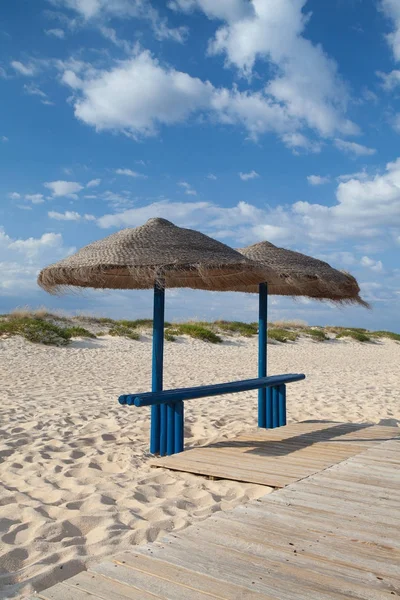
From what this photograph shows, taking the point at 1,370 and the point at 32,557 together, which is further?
the point at 1,370

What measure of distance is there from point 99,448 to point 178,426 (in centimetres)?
104

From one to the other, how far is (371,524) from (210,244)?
344 centimetres

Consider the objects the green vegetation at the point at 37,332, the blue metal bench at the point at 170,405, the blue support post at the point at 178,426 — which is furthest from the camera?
the green vegetation at the point at 37,332

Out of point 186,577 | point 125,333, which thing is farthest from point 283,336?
point 186,577

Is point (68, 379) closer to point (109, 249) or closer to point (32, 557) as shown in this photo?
point (109, 249)

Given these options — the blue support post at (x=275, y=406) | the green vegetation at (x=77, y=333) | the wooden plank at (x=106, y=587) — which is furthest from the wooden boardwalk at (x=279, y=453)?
the green vegetation at (x=77, y=333)

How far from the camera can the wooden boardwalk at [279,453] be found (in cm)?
490

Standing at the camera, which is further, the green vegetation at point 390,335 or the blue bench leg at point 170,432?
the green vegetation at point 390,335

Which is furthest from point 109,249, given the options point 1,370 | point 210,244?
point 1,370

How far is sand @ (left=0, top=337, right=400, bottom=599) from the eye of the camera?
362cm

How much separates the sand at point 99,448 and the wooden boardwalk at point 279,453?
0.50 ft

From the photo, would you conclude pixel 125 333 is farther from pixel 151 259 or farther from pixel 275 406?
pixel 151 259

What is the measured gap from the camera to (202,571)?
2.69m

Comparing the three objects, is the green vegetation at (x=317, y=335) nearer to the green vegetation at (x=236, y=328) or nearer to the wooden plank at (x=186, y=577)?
the green vegetation at (x=236, y=328)
